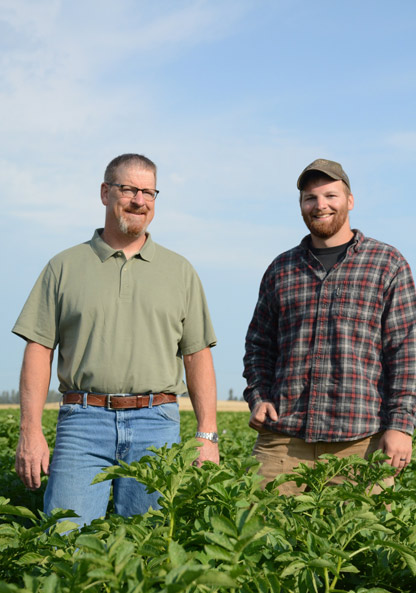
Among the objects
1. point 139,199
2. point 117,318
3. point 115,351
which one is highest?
point 139,199

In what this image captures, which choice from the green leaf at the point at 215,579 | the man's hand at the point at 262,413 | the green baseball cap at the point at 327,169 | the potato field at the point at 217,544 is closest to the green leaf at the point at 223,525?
the potato field at the point at 217,544

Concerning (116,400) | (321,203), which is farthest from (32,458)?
(321,203)

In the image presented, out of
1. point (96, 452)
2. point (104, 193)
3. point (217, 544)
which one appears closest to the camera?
point (217, 544)

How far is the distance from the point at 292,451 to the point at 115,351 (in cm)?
119

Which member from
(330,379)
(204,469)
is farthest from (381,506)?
(330,379)

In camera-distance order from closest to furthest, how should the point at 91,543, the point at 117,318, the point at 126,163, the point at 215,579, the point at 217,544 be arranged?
the point at 215,579
the point at 91,543
the point at 217,544
the point at 117,318
the point at 126,163

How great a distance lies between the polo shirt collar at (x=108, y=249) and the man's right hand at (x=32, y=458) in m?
1.06

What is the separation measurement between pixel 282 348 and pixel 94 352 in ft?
3.68

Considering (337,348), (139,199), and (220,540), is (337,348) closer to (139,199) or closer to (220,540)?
(139,199)

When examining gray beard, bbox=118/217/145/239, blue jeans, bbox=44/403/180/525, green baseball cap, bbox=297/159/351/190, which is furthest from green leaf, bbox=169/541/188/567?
green baseball cap, bbox=297/159/351/190

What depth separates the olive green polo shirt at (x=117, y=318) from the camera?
3717 millimetres

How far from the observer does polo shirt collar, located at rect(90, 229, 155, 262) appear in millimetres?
3916

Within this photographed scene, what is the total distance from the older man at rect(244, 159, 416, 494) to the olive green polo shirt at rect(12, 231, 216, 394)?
53cm

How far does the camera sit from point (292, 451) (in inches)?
157
